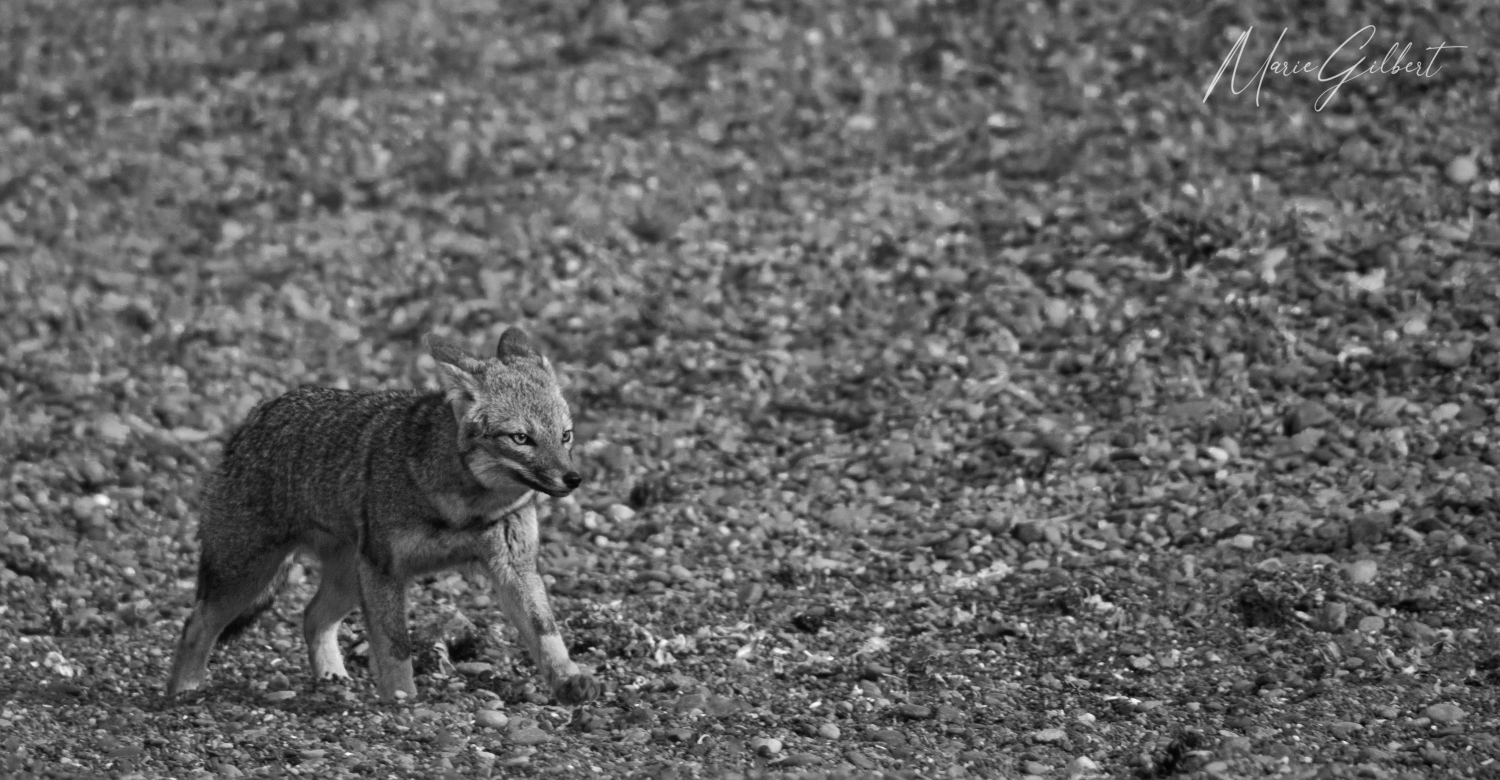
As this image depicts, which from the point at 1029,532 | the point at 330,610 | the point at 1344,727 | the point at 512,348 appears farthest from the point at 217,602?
the point at 1344,727

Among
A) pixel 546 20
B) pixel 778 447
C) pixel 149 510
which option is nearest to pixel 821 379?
pixel 778 447

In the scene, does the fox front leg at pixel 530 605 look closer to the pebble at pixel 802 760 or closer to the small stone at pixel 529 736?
the small stone at pixel 529 736

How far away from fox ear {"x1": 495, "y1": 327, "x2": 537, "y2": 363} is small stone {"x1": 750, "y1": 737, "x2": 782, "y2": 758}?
220 cm

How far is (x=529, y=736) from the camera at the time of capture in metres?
7.39

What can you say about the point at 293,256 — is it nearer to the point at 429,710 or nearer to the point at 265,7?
the point at 265,7

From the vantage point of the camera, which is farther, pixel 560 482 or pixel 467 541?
pixel 467 541

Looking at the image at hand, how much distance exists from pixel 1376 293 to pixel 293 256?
7836 millimetres

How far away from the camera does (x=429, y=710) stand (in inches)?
305

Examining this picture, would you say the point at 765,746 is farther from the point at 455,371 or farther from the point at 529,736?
the point at 455,371

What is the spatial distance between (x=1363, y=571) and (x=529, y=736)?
4.17 metres

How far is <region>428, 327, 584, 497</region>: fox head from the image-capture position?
7844 mm

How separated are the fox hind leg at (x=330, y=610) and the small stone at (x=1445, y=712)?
4783mm

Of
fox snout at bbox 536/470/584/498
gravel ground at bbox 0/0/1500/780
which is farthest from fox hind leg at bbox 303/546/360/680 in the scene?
fox snout at bbox 536/470/584/498

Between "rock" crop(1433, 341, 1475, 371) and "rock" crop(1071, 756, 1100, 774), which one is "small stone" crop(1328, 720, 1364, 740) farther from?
"rock" crop(1433, 341, 1475, 371)
